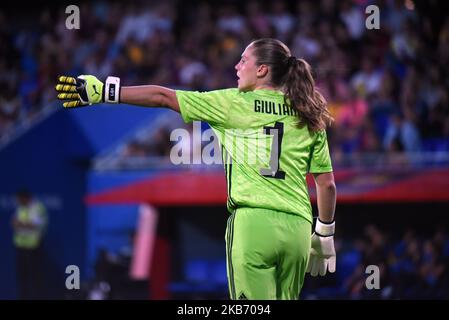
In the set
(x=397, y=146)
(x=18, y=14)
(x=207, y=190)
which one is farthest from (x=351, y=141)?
(x=18, y=14)

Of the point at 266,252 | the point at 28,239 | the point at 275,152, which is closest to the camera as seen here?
the point at 266,252

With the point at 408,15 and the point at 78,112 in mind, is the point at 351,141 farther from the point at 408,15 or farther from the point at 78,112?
the point at 78,112

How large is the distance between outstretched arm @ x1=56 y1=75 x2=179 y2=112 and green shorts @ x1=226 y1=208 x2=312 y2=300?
30.9 inches

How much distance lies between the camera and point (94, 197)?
1332 cm

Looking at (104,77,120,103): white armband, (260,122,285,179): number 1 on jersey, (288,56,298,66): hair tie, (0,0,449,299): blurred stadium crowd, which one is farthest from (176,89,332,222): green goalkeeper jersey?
(0,0,449,299): blurred stadium crowd

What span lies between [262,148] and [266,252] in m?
0.60

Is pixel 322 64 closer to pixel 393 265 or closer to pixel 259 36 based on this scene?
pixel 259 36

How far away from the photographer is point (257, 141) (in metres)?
5.01

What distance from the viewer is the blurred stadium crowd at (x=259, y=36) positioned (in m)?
12.5

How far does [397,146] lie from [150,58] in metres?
4.79

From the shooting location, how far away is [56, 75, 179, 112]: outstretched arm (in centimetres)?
505
